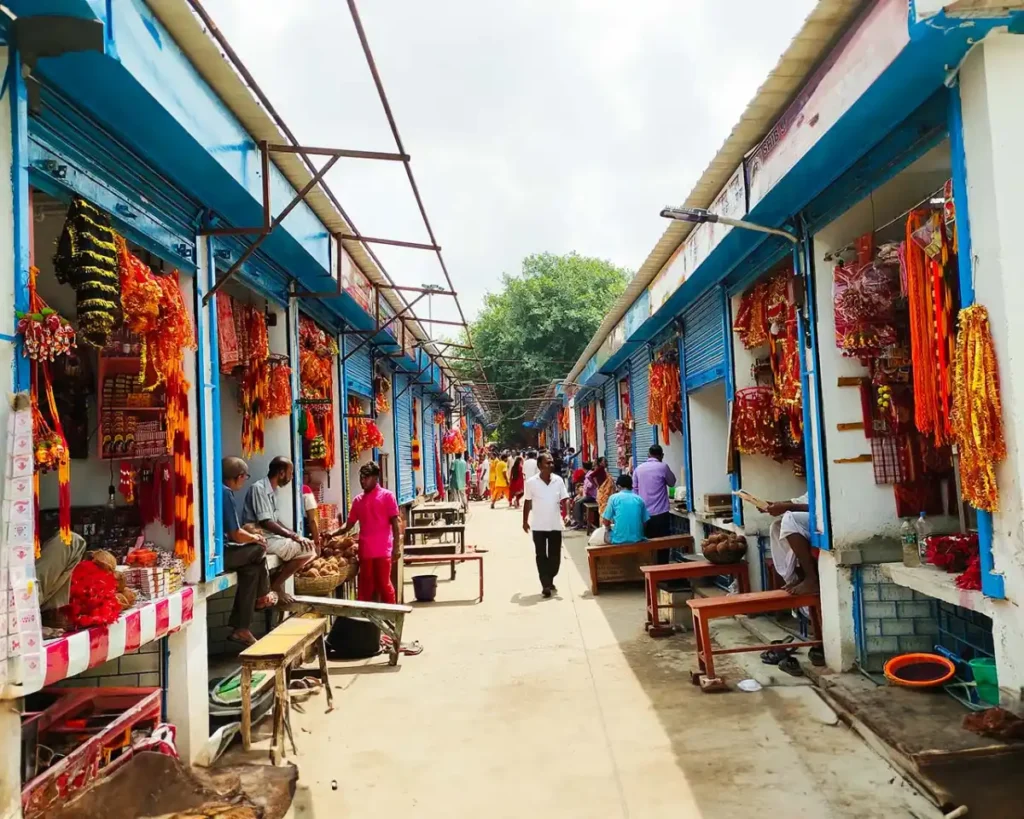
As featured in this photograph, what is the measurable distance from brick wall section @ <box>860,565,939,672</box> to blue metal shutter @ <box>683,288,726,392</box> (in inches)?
133

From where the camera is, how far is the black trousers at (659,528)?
1015cm

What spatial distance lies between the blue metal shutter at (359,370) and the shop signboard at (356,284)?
2.42 ft

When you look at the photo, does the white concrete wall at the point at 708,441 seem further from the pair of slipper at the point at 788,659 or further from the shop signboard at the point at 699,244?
the pair of slipper at the point at 788,659

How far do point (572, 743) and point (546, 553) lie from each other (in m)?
4.89

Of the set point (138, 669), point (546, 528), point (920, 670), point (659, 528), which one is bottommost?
point (920, 670)

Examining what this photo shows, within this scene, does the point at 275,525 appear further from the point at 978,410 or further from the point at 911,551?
the point at 978,410

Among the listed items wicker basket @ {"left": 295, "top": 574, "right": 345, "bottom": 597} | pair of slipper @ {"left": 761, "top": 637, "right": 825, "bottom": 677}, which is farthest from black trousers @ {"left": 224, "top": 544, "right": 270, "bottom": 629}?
pair of slipper @ {"left": 761, "top": 637, "right": 825, "bottom": 677}

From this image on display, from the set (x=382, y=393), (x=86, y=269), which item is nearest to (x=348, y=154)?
(x=86, y=269)

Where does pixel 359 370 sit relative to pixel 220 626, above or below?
above

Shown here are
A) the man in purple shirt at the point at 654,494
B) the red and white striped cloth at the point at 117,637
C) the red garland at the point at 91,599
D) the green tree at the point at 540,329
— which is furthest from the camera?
the green tree at the point at 540,329

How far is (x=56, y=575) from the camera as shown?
11.9ft

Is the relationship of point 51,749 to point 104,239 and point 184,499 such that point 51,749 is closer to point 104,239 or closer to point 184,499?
point 184,499

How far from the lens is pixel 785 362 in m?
6.60

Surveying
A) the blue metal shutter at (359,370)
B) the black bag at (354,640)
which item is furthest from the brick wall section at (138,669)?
the blue metal shutter at (359,370)
